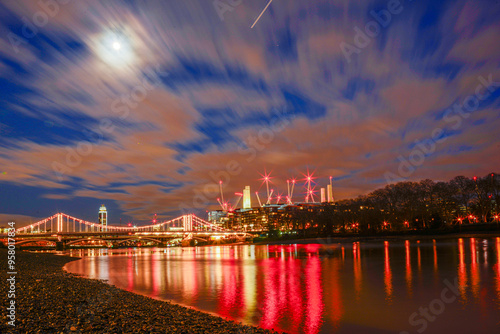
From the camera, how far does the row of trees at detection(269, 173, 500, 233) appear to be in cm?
9525

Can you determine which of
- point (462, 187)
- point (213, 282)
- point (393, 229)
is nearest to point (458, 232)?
point (462, 187)

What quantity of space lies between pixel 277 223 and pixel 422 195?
97.4 meters

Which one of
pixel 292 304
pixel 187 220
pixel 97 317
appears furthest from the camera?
pixel 187 220

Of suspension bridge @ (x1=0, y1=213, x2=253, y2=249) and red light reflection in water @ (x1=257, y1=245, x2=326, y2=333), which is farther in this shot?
suspension bridge @ (x1=0, y1=213, x2=253, y2=249)

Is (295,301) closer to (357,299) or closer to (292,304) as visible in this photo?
(292,304)

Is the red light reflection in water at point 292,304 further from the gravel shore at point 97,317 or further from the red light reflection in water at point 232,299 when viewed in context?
the gravel shore at point 97,317

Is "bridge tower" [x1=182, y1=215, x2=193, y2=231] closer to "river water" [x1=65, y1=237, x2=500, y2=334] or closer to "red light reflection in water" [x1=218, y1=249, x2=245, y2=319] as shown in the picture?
"river water" [x1=65, y1=237, x2=500, y2=334]

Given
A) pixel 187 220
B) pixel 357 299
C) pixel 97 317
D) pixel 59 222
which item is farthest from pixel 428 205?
pixel 59 222

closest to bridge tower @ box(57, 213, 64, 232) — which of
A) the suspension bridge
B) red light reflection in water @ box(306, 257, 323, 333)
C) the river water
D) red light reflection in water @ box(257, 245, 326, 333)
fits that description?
the suspension bridge

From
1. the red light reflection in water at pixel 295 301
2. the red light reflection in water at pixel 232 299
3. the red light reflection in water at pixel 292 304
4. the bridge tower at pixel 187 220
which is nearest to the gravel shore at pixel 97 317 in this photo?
the red light reflection in water at pixel 232 299

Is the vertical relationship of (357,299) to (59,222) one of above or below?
above

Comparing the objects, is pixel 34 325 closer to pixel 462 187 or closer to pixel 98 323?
pixel 98 323

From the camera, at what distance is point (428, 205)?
342ft

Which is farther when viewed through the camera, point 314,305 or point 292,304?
point 292,304
